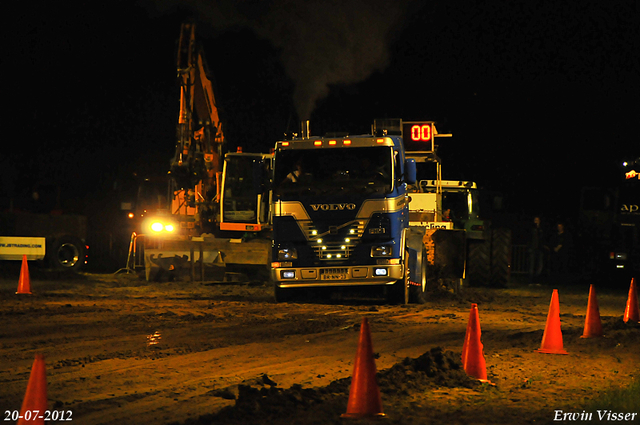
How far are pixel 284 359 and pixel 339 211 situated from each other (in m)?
5.44

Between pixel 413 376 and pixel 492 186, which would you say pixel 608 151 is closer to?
pixel 492 186

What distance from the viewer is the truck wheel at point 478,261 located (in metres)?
21.1

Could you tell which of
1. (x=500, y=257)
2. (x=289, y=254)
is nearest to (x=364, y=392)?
(x=289, y=254)

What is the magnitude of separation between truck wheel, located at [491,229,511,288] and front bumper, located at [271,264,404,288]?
7.71 m

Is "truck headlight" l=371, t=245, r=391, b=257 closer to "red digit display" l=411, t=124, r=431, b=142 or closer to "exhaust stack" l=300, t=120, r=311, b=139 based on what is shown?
"exhaust stack" l=300, t=120, r=311, b=139

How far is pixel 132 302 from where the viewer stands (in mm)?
15961

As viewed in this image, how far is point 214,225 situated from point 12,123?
1023 inches

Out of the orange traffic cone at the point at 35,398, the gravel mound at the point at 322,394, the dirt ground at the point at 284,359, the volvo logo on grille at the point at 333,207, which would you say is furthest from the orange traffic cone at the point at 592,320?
the orange traffic cone at the point at 35,398

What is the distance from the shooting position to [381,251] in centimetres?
1455

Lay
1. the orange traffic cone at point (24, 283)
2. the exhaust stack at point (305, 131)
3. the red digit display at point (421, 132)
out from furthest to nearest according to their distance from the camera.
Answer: the red digit display at point (421, 132) < the orange traffic cone at point (24, 283) < the exhaust stack at point (305, 131)

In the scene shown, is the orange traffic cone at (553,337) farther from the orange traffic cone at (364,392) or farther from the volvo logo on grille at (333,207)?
the volvo logo on grille at (333,207)

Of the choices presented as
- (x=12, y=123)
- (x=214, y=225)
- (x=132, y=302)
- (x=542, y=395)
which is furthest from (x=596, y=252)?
(x=12, y=123)

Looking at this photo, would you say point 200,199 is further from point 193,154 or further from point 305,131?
point 305,131

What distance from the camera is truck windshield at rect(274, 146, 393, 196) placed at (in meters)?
14.5
